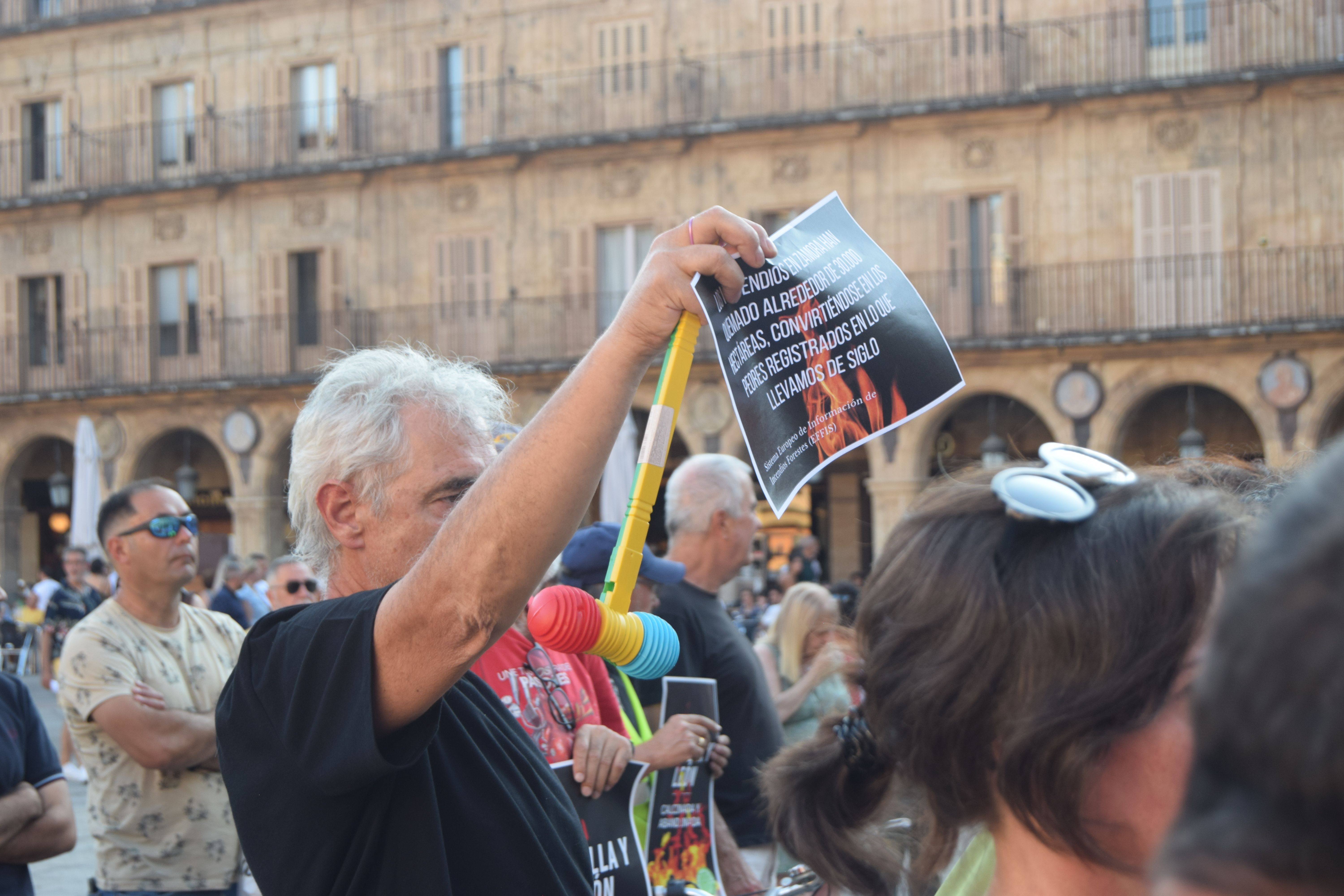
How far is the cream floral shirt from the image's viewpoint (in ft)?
13.2

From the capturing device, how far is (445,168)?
2269 cm

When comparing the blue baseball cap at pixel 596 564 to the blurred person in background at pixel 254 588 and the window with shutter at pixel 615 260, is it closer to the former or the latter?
the blurred person in background at pixel 254 588

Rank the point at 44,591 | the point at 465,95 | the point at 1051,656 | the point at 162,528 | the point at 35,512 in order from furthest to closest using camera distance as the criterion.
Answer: the point at 35,512, the point at 465,95, the point at 44,591, the point at 162,528, the point at 1051,656

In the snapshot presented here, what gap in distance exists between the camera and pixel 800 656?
6.04m

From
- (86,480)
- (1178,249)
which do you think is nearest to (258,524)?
(86,480)

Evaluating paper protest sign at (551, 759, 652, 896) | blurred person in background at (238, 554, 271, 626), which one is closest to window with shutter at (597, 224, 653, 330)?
blurred person in background at (238, 554, 271, 626)

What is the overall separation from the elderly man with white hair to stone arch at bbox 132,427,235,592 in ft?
74.4

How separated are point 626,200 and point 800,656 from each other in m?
16.7

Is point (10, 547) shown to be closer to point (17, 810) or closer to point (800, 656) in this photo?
point (800, 656)

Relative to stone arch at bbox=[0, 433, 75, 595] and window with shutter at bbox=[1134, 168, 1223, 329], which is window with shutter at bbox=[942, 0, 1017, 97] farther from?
stone arch at bbox=[0, 433, 75, 595]

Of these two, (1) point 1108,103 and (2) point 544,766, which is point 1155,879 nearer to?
(2) point 544,766

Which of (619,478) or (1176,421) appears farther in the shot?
(1176,421)

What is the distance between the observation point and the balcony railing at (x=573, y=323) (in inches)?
750

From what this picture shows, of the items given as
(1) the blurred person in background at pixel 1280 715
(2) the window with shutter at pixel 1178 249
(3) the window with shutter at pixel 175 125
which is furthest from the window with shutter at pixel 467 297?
(1) the blurred person in background at pixel 1280 715
